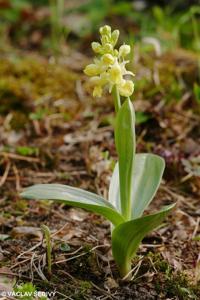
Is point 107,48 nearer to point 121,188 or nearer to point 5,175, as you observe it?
point 121,188

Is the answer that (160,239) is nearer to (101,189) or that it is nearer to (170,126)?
(101,189)

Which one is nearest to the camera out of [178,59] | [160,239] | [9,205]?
[160,239]

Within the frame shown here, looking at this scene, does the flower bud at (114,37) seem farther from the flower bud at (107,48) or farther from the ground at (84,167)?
the ground at (84,167)

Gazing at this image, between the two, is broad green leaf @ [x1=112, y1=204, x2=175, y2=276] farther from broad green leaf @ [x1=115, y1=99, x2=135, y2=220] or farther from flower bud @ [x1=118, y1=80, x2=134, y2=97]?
flower bud @ [x1=118, y1=80, x2=134, y2=97]

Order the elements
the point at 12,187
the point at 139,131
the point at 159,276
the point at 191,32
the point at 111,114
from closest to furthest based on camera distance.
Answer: the point at 159,276 → the point at 12,187 → the point at 139,131 → the point at 111,114 → the point at 191,32

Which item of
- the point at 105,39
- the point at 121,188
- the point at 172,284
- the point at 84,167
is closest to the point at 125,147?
the point at 121,188

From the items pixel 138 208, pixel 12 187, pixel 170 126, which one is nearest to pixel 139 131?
pixel 170 126
